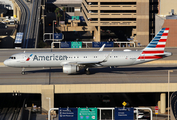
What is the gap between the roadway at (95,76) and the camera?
219ft

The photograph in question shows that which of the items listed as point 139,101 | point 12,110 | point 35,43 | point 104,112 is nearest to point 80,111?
point 104,112

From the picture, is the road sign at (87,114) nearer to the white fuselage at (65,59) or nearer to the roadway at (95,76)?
the roadway at (95,76)

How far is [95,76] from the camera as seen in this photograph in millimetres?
71312

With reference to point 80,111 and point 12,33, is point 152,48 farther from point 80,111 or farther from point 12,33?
point 12,33

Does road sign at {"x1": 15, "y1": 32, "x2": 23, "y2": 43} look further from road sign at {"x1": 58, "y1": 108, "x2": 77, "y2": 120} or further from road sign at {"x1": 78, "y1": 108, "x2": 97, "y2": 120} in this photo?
road sign at {"x1": 78, "y1": 108, "x2": 97, "y2": 120}

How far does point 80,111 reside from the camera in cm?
4625

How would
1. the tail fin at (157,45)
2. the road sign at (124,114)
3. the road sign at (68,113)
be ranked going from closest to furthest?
the road sign at (68,113) → the road sign at (124,114) → the tail fin at (157,45)

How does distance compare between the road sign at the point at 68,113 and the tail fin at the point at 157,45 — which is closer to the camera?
the road sign at the point at 68,113

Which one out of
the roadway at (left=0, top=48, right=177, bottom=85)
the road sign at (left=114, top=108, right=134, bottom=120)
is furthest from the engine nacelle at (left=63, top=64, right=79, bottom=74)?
the road sign at (left=114, top=108, right=134, bottom=120)

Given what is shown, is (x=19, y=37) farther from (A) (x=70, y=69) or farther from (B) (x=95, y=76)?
(A) (x=70, y=69)

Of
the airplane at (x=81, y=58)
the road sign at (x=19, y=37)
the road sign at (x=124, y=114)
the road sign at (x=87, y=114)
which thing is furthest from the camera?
the road sign at (x=19, y=37)

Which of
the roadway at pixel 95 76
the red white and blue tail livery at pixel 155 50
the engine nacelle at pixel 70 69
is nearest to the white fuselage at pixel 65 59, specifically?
the red white and blue tail livery at pixel 155 50

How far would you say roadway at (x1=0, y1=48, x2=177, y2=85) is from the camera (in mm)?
66750

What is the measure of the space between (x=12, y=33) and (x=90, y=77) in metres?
89.2
